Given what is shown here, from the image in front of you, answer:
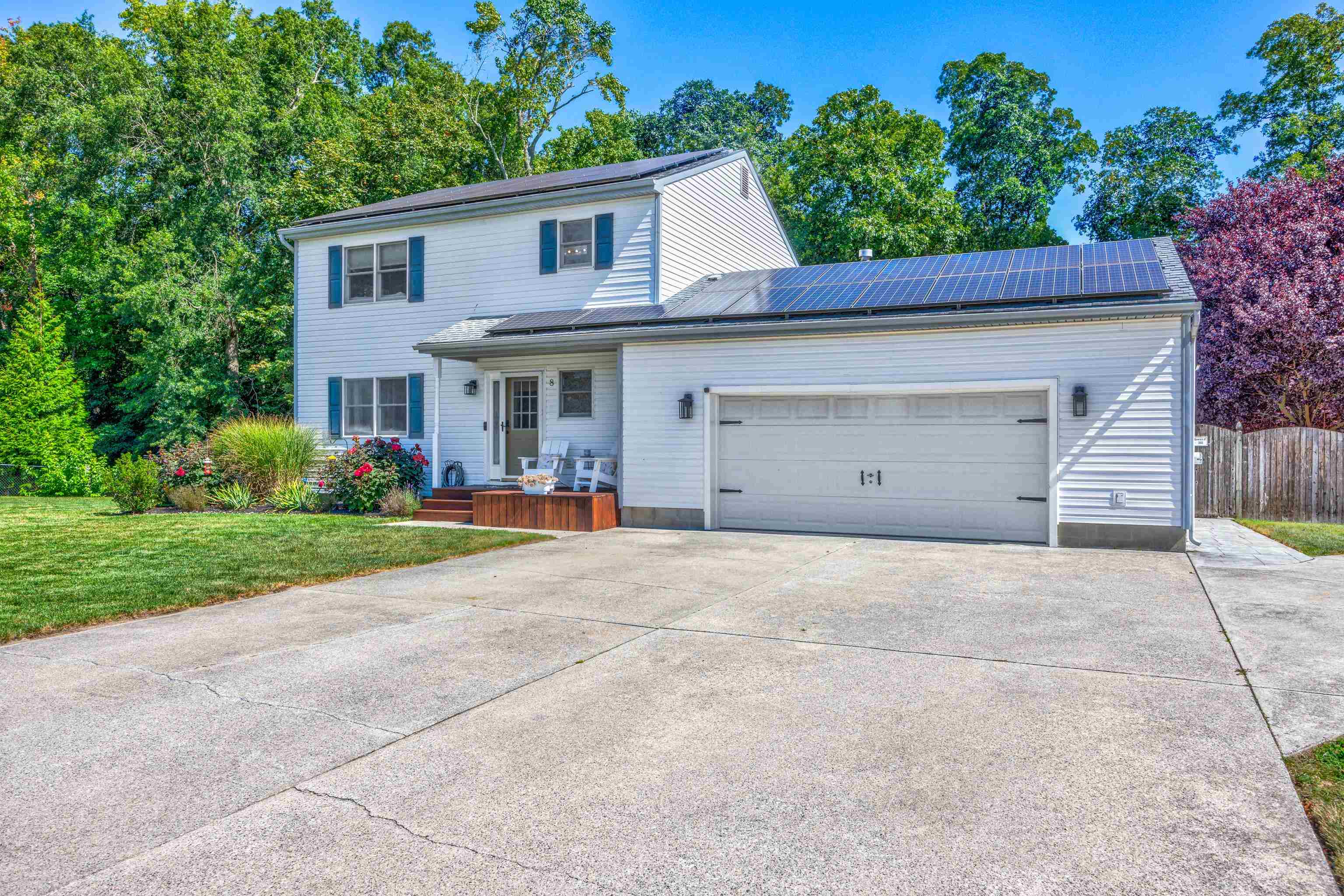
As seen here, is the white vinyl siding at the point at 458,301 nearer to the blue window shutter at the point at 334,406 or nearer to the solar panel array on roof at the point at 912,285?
the blue window shutter at the point at 334,406

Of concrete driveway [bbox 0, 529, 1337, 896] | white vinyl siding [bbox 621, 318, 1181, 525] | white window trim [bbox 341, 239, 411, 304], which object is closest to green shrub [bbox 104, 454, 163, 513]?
white window trim [bbox 341, 239, 411, 304]

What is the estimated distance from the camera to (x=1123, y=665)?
4734 mm

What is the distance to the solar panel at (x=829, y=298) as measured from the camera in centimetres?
1120

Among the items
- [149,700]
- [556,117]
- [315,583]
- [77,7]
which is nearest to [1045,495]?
[315,583]

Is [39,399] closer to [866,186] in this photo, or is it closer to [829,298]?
[829,298]

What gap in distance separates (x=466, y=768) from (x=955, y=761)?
2.00 metres

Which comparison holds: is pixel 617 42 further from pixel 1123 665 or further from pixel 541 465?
pixel 1123 665

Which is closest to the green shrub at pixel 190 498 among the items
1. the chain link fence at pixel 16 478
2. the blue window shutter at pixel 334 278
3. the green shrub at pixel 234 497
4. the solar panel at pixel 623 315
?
the green shrub at pixel 234 497

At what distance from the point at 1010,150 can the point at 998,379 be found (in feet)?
63.8

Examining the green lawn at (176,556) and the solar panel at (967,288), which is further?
the solar panel at (967,288)

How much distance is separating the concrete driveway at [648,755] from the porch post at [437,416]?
25.8ft

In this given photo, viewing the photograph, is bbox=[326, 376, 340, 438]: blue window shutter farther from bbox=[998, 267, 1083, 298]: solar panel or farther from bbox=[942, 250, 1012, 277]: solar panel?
bbox=[998, 267, 1083, 298]: solar panel

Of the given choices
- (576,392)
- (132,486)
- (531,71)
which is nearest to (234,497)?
(132,486)

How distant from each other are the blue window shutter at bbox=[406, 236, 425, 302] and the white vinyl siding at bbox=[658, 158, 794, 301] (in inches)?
188
